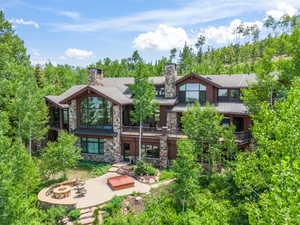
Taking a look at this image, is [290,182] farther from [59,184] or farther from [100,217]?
[59,184]

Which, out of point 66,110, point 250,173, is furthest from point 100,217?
point 66,110

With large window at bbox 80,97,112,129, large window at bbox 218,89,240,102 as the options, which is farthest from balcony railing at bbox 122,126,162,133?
large window at bbox 218,89,240,102

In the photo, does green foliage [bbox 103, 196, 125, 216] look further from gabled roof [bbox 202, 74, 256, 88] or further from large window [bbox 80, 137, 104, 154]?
gabled roof [bbox 202, 74, 256, 88]

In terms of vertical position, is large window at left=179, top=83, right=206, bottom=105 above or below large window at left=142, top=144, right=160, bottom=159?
above

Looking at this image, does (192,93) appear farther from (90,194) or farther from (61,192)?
(61,192)

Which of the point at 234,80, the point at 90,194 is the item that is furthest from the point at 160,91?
the point at 90,194
